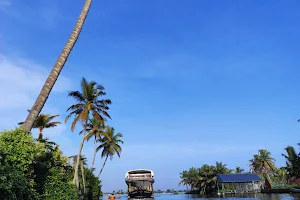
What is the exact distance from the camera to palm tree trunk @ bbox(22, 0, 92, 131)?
970 centimetres

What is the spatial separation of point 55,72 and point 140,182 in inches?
1177

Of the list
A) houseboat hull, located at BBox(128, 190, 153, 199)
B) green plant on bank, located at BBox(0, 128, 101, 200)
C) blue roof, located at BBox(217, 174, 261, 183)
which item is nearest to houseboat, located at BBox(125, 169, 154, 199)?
houseboat hull, located at BBox(128, 190, 153, 199)

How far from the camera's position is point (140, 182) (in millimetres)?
37938

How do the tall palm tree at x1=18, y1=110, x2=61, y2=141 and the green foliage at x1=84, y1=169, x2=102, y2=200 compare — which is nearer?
the tall palm tree at x1=18, y1=110, x2=61, y2=141

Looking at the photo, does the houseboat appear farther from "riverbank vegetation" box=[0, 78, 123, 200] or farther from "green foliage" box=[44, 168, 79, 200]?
"green foliage" box=[44, 168, 79, 200]

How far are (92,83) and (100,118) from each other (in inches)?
154

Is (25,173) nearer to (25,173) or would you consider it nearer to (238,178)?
(25,173)

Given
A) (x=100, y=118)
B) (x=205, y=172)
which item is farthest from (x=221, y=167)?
(x=100, y=118)

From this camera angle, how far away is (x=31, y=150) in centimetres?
962

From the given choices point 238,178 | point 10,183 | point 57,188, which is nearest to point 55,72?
point 10,183

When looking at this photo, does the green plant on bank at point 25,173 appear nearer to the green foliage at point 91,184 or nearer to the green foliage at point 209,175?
the green foliage at point 91,184

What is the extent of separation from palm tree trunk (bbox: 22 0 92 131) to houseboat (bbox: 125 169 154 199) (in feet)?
93.7

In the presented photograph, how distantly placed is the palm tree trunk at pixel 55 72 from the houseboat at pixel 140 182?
2856 centimetres

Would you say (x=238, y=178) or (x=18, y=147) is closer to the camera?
(x=18, y=147)
